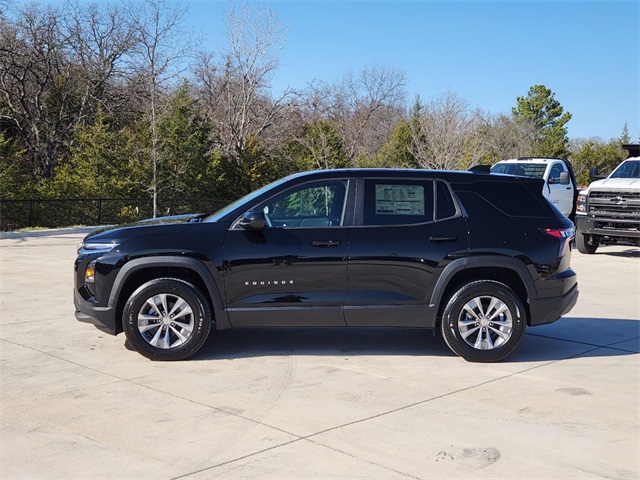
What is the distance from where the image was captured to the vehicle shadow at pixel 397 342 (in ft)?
23.7

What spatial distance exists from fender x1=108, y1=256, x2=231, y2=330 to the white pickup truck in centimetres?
1480

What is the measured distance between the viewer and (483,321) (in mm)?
6859

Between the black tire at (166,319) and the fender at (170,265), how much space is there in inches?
4.3

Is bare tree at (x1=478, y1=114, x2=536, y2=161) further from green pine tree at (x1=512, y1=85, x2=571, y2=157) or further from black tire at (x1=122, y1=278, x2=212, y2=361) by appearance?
black tire at (x1=122, y1=278, x2=212, y2=361)

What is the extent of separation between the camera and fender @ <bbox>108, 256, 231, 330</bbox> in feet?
22.0

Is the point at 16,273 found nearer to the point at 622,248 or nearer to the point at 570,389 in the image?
the point at 570,389

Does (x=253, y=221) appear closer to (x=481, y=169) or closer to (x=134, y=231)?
(x=134, y=231)

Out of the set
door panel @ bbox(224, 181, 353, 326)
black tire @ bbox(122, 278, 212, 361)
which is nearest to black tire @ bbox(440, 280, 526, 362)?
door panel @ bbox(224, 181, 353, 326)

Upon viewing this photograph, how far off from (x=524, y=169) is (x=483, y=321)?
577 inches

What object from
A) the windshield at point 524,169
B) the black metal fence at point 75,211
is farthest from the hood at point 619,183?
the black metal fence at point 75,211

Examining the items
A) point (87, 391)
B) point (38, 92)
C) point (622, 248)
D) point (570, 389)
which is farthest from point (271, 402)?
point (38, 92)

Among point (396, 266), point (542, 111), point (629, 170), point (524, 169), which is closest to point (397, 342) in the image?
point (396, 266)

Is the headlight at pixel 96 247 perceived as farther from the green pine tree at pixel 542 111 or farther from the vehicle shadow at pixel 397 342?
the green pine tree at pixel 542 111

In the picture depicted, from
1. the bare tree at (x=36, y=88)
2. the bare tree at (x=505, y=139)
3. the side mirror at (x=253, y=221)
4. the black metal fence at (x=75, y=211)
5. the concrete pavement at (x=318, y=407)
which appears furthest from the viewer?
the bare tree at (x=505, y=139)
